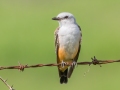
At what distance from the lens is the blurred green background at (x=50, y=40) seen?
1800cm

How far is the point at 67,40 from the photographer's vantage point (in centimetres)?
1192

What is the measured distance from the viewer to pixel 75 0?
3212cm

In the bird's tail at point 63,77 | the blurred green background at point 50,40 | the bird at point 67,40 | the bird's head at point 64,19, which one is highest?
the bird's head at point 64,19

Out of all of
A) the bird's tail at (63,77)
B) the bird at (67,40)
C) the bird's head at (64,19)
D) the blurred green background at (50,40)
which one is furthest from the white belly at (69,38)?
the blurred green background at (50,40)

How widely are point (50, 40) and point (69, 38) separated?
34.0ft

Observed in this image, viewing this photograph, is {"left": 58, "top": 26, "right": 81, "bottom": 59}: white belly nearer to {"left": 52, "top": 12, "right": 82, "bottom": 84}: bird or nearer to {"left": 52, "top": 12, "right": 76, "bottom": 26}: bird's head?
{"left": 52, "top": 12, "right": 82, "bottom": 84}: bird

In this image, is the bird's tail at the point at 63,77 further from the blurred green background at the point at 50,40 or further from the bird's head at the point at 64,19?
the blurred green background at the point at 50,40

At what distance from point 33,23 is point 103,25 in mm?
2899

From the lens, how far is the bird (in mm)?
11914

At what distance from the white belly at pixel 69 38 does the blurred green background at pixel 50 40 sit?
501 centimetres

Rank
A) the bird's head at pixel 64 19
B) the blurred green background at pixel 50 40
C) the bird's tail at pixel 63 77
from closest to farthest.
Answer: the bird's head at pixel 64 19 → the bird's tail at pixel 63 77 → the blurred green background at pixel 50 40

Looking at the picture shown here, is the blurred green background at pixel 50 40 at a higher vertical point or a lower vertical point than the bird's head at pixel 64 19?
lower

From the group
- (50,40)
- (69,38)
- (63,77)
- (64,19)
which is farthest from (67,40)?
(50,40)

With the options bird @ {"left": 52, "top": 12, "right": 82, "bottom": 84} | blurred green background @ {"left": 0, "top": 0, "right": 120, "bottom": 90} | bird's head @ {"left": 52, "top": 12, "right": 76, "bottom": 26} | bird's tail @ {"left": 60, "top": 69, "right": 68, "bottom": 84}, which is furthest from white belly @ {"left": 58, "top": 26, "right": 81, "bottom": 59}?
blurred green background @ {"left": 0, "top": 0, "right": 120, "bottom": 90}
